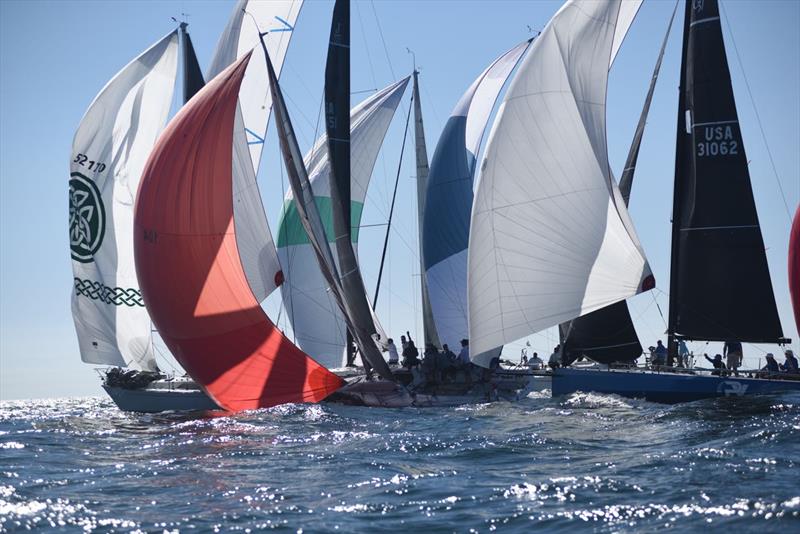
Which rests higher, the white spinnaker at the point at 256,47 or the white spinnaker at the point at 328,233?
the white spinnaker at the point at 256,47

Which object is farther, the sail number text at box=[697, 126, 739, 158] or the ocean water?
the sail number text at box=[697, 126, 739, 158]

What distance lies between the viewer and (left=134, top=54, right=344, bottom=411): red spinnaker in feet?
59.8

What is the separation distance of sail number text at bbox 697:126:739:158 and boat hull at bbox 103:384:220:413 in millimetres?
12465

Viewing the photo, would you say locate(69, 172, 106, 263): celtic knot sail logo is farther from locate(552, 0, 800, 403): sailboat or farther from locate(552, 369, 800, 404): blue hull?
locate(552, 369, 800, 404): blue hull

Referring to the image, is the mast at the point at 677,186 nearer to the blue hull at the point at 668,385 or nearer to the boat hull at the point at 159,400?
the blue hull at the point at 668,385

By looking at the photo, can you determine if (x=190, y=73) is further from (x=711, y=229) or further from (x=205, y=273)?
(x=711, y=229)

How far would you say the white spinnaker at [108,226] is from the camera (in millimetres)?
26672

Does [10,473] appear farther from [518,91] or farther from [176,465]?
[518,91]

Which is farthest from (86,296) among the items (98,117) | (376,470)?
(376,470)

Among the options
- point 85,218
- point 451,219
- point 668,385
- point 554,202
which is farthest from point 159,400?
point 668,385

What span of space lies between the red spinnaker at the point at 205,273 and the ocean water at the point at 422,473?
823 mm

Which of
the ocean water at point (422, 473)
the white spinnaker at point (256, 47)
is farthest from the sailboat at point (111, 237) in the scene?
the ocean water at point (422, 473)

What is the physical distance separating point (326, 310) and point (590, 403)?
12721 millimetres

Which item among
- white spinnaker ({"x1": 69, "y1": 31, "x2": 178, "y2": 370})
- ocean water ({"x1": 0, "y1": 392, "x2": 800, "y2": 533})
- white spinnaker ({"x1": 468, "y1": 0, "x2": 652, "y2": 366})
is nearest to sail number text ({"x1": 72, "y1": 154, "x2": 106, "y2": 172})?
white spinnaker ({"x1": 69, "y1": 31, "x2": 178, "y2": 370})
